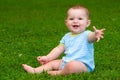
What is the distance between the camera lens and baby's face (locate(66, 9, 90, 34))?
20.3ft

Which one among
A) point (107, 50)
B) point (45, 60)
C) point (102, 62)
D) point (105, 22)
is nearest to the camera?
point (45, 60)

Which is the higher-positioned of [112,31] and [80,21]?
[80,21]

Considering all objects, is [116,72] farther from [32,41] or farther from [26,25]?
[26,25]

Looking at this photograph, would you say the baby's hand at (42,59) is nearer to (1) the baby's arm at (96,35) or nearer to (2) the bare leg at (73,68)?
(2) the bare leg at (73,68)

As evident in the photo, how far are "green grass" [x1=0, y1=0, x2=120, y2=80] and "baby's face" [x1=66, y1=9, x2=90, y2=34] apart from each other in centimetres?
59

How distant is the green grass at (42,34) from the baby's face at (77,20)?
1.95 ft

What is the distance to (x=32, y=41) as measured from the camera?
9.37 metres

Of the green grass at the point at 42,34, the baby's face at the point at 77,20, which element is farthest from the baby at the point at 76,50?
the green grass at the point at 42,34

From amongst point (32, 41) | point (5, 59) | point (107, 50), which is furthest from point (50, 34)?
point (5, 59)

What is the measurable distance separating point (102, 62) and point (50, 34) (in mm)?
3757

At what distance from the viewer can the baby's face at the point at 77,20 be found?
6195mm

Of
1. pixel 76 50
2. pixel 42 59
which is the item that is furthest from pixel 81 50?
pixel 42 59

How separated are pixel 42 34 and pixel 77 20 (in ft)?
14.5

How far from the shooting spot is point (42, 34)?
416 inches
